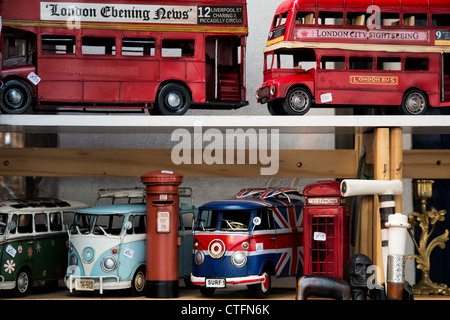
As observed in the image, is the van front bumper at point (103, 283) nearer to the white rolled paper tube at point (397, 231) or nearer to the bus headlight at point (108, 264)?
the bus headlight at point (108, 264)

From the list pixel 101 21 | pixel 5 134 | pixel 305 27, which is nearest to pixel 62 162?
pixel 5 134

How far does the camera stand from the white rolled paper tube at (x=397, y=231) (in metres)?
4.36

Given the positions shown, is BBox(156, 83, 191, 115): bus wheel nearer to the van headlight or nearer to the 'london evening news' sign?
the 'london evening news' sign

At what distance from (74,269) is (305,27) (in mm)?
1997

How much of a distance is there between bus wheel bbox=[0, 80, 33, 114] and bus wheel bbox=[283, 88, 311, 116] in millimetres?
1526

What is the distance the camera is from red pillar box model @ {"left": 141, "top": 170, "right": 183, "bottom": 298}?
15.2 ft

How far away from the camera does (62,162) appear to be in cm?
541

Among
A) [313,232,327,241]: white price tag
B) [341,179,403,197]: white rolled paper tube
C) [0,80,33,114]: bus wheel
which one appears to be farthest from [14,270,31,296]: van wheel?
[341,179,403,197]: white rolled paper tube

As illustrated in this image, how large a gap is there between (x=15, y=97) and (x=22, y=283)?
1.12 meters

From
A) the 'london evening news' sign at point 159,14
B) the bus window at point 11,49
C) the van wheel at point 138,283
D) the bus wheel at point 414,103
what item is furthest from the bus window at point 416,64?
the bus window at point 11,49

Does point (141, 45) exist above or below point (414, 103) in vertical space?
above

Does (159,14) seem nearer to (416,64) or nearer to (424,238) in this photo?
(416,64)

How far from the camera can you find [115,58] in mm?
4727

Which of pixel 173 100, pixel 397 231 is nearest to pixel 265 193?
pixel 173 100
